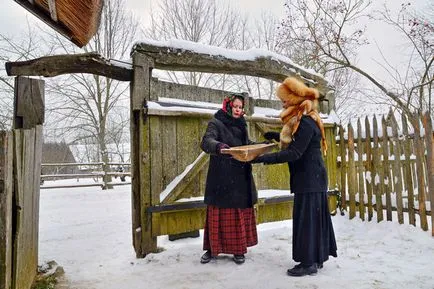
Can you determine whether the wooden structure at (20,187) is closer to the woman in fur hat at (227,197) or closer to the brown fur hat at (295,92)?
the woman in fur hat at (227,197)

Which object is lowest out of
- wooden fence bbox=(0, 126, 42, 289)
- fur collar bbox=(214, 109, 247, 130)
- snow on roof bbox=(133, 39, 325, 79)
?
wooden fence bbox=(0, 126, 42, 289)

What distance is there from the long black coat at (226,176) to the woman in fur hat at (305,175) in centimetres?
37

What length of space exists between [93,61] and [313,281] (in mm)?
3196

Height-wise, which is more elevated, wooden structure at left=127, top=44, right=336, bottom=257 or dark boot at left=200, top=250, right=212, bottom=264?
wooden structure at left=127, top=44, right=336, bottom=257

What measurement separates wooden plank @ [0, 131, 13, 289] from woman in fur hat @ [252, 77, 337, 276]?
2.04m

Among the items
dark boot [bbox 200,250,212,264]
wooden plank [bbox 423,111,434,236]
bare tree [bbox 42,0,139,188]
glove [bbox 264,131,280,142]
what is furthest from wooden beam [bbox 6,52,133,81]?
bare tree [bbox 42,0,139,188]

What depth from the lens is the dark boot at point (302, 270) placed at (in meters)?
2.92

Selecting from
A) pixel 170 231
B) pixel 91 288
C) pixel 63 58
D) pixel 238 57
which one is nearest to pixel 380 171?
pixel 238 57

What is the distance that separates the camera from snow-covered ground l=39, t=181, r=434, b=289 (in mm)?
2807

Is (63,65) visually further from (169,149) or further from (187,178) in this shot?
(187,178)

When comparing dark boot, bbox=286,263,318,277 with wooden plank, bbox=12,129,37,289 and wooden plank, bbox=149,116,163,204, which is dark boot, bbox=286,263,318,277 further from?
wooden plank, bbox=12,129,37,289

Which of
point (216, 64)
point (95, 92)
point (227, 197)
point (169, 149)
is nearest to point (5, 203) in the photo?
point (227, 197)

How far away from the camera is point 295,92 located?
319 cm

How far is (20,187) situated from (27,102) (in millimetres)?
1103
